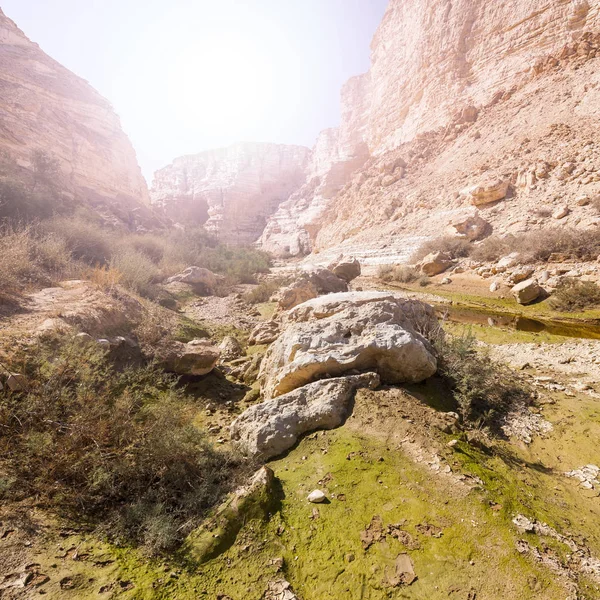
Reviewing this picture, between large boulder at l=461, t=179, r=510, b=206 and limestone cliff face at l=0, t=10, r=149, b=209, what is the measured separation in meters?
29.9

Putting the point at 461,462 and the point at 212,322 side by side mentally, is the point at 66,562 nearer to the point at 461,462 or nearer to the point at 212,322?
the point at 461,462

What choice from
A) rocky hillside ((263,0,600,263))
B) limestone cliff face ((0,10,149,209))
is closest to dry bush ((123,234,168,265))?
limestone cliff face ((0,10,149,209))

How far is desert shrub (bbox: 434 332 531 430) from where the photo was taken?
3896 millimetres

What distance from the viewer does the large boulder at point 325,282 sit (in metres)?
11.9

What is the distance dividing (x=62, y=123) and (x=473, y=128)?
3844cm

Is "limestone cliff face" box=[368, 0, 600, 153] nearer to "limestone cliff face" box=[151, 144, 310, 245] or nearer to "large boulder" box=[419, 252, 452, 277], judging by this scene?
"limestone cliff face" box=[151, 144, 310, 245]

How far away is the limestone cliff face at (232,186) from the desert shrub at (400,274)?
34.0 meters

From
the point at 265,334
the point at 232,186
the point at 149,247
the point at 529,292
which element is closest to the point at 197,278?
the point at 149,247

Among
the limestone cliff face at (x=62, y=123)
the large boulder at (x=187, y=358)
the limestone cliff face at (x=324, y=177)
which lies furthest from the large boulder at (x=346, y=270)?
the limestone cliff face at (x=324, y=177)

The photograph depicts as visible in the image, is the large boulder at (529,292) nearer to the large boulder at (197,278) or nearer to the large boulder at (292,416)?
the large boulder at (292,416)

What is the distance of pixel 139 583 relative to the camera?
6.17 feet

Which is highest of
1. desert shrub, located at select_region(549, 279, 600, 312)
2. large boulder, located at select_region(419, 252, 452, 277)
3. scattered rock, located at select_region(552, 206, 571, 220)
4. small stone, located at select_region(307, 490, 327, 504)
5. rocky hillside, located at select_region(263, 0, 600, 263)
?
rocky hillside, located at select_region(263, 0, 600, 263)

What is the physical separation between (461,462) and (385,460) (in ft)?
2.25

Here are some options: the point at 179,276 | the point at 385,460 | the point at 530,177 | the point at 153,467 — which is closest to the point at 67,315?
the point at 153,467
